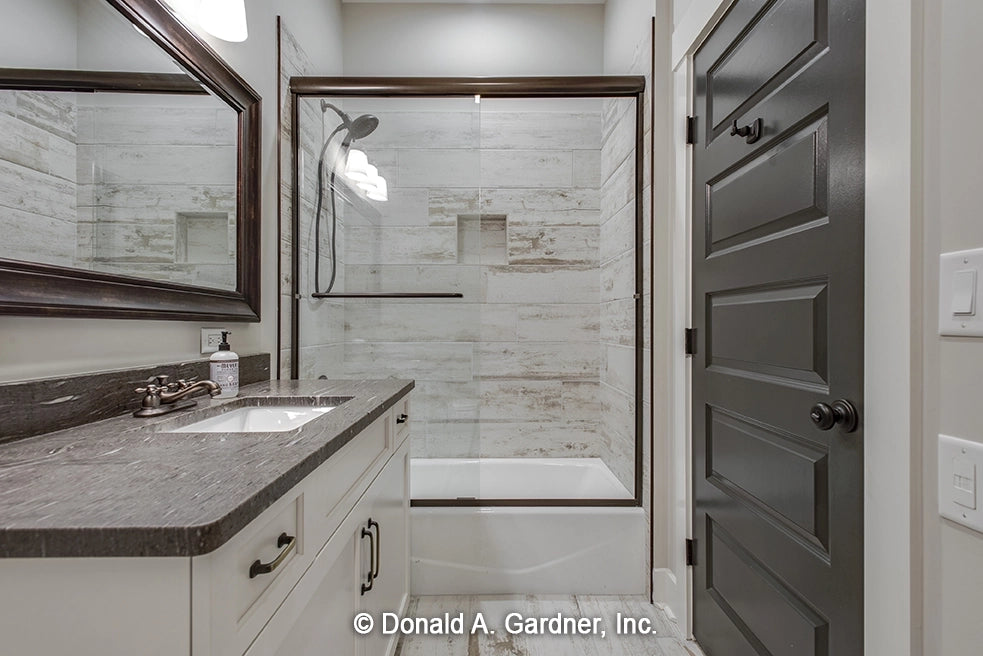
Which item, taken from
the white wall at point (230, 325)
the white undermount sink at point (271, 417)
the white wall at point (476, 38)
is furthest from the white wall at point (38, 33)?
the white wall at point (476, 38)

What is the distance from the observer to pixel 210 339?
1.60m

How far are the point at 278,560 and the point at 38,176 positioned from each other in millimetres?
884

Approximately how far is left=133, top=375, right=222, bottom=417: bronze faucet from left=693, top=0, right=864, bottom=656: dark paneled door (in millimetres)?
1453

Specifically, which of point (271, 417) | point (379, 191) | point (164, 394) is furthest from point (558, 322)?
point (164, 394)

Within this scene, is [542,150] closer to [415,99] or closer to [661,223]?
[415,99]

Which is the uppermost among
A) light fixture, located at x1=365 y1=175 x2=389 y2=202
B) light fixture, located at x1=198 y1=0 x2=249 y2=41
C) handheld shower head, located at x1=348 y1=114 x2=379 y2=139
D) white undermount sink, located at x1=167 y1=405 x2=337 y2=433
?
light fixture, located at x1=198 y1=0 x2=249 y2=41

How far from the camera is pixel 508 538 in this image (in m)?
2.14

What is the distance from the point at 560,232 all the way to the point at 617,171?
1.80 ft

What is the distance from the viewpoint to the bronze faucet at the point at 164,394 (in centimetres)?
121

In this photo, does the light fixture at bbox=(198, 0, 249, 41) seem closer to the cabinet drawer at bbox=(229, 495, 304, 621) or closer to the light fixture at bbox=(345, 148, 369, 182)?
the light fixture at bbox=(345, 148, 369, 182)

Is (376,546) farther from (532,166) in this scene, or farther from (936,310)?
(532,166)

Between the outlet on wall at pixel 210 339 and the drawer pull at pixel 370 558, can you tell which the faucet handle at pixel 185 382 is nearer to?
the outlet on wall at pixel 210 339

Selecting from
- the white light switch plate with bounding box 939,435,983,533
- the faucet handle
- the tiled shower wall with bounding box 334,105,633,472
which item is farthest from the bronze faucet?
the tiled shower wall with bounding box 334,105,633,472

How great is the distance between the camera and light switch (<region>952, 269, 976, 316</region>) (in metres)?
0.71
